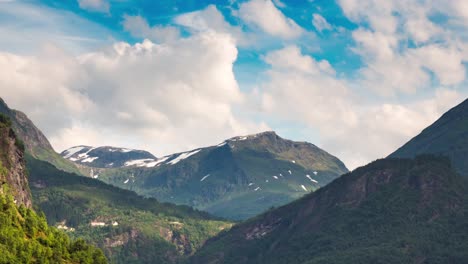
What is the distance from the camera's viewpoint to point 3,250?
198500 mm
